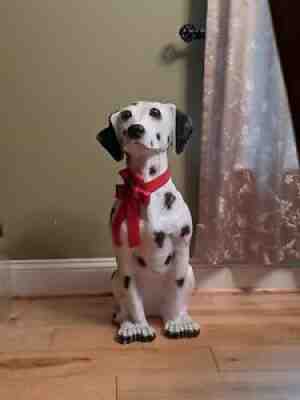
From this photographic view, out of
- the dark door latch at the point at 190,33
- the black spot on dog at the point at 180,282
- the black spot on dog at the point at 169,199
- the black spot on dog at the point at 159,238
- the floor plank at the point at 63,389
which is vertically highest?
the dark door latch at the point at 190,33

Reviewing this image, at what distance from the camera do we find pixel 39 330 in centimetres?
156

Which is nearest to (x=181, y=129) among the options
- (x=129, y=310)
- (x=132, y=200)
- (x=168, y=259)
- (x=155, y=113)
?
(x=155, y=113)

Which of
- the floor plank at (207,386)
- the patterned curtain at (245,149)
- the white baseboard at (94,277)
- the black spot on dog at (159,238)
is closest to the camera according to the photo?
the floor plank at (207,386)

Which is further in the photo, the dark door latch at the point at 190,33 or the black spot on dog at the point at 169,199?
the dark door latch at the point at 190,33

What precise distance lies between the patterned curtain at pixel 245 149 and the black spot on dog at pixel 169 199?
Result: 10.7 inches

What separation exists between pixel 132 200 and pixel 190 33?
25.2 inches

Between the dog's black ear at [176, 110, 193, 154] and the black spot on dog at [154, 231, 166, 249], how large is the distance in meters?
0.25

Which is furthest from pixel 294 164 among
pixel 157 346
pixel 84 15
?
pixel 84 15

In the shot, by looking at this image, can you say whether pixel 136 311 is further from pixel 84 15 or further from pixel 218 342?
pixel 84 15

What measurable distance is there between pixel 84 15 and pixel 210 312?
110cm

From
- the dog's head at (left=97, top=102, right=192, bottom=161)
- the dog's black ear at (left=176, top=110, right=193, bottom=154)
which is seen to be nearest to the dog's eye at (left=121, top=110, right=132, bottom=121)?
A: the dog's head at (left=97, top=102, right=192, bottom=161)

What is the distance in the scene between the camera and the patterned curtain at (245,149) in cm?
160

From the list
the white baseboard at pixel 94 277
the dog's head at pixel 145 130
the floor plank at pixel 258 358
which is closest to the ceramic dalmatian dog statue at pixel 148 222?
the dog's head at pixel 145 130

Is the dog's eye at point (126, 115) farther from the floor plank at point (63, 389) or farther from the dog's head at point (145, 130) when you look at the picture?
the floor plank at point (63, 389)
